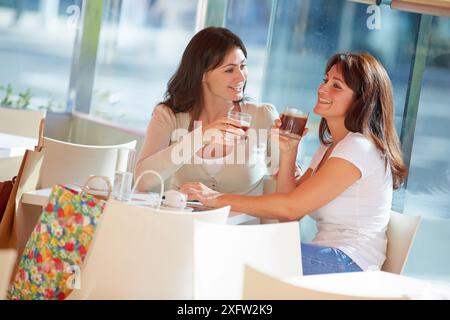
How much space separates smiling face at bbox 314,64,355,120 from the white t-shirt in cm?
13

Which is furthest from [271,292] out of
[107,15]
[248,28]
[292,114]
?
[107,15]

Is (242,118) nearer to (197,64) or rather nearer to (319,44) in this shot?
(197,64)

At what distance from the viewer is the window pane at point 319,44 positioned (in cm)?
493

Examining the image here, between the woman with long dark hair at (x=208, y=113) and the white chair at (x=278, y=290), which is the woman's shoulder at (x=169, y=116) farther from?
the white chair at (x=278, y=290)

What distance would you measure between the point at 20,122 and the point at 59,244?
277 centimetres

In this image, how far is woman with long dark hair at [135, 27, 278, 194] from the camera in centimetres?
394

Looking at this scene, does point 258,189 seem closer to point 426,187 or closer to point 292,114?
point 292,114

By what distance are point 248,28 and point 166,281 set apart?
3.58 meters

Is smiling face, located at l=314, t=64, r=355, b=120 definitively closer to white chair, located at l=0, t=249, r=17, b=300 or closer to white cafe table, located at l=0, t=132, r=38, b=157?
white chair, located at l=0, t=249, r=17, b=300

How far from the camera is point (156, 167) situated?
3.79m

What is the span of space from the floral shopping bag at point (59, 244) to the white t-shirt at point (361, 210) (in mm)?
1099

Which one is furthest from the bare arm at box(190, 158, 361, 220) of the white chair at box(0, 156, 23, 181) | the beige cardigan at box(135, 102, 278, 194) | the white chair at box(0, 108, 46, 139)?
the white chair at box(0, 108, 46, 139)

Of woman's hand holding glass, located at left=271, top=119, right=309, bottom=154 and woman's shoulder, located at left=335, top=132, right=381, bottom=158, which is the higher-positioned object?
woman's shoulder, located at left=335, top=132, right=381, bottom=158

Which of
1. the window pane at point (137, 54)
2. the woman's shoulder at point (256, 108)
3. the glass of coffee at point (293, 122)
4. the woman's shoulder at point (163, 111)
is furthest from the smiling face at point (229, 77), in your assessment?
the window pane at point (137, 54)
